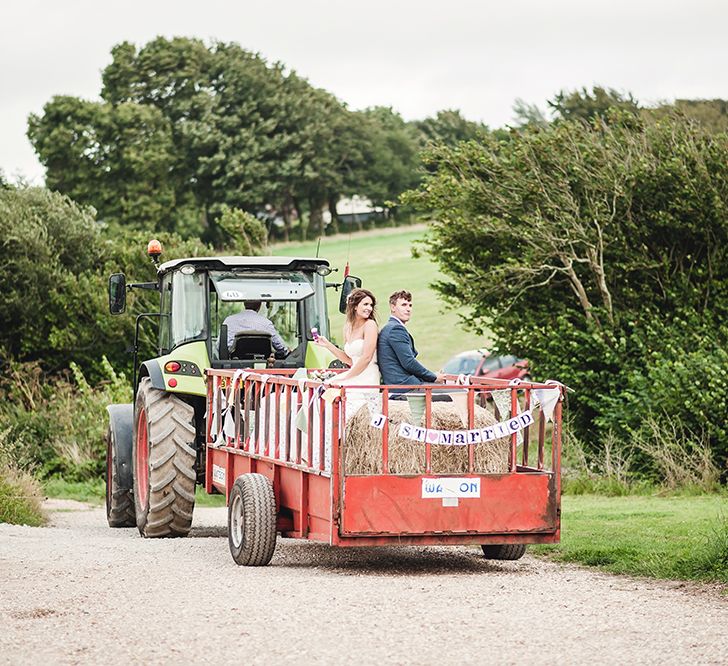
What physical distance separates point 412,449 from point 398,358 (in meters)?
1.03

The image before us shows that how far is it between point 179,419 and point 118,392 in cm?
1302

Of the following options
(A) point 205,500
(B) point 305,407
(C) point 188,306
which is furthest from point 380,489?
(A) point 205,500

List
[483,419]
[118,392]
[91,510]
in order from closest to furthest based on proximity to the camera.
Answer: [483,419] < [91,510] < [118,392]

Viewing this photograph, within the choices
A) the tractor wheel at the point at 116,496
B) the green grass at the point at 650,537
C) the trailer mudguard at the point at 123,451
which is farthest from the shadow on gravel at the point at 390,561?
the tractor wheel at the point at 116,496

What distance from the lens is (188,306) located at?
1471 cm

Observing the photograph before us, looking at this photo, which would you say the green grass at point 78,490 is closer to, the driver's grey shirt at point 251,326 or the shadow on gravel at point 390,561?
→ the driver's grey shirt at point 251,326

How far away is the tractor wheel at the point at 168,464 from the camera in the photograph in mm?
13742

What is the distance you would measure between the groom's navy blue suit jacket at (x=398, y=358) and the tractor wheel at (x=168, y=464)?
293 cm

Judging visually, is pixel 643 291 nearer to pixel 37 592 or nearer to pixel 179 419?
pixel 179 419

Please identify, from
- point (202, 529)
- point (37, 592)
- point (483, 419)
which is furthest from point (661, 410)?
point (37, 592)

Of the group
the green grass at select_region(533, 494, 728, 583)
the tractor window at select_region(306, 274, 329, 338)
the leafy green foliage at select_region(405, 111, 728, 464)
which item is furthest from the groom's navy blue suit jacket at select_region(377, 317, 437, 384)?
the leafy green foliage at select_region(405, 111, 728, 464)

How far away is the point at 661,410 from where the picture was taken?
20.9m

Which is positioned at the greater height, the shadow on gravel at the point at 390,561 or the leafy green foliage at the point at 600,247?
the leafy green foliage at the point at 600,247

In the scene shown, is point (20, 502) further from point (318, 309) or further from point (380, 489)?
point (380, 489)
